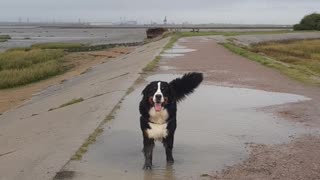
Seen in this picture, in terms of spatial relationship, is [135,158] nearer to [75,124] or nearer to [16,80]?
[75,124]

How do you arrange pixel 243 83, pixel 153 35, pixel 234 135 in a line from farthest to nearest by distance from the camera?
pixel 153 35 < pixel 243 83 < pixel 234 135

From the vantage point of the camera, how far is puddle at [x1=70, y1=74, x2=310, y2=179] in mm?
8258

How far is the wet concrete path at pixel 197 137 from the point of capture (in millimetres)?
8219

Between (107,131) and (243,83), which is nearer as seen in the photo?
(107,131)

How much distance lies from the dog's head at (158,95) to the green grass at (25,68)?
21838 mm

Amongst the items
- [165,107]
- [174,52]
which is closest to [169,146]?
[165,107]

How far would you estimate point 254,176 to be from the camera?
7.82 metres

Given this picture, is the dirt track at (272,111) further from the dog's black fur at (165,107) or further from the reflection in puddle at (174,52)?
the reflection in puddle at (174,52)

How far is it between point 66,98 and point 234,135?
10.4 m

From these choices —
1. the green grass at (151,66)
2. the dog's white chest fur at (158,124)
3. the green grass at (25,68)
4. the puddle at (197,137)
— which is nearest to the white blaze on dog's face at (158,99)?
the dog's white chest fur at (158,124)

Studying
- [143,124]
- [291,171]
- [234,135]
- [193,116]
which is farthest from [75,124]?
[291,171]

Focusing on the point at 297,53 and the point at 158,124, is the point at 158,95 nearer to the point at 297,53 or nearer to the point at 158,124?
the point at 158,124

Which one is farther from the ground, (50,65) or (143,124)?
(143,124)

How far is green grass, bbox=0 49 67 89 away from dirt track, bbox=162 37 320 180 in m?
7.86
